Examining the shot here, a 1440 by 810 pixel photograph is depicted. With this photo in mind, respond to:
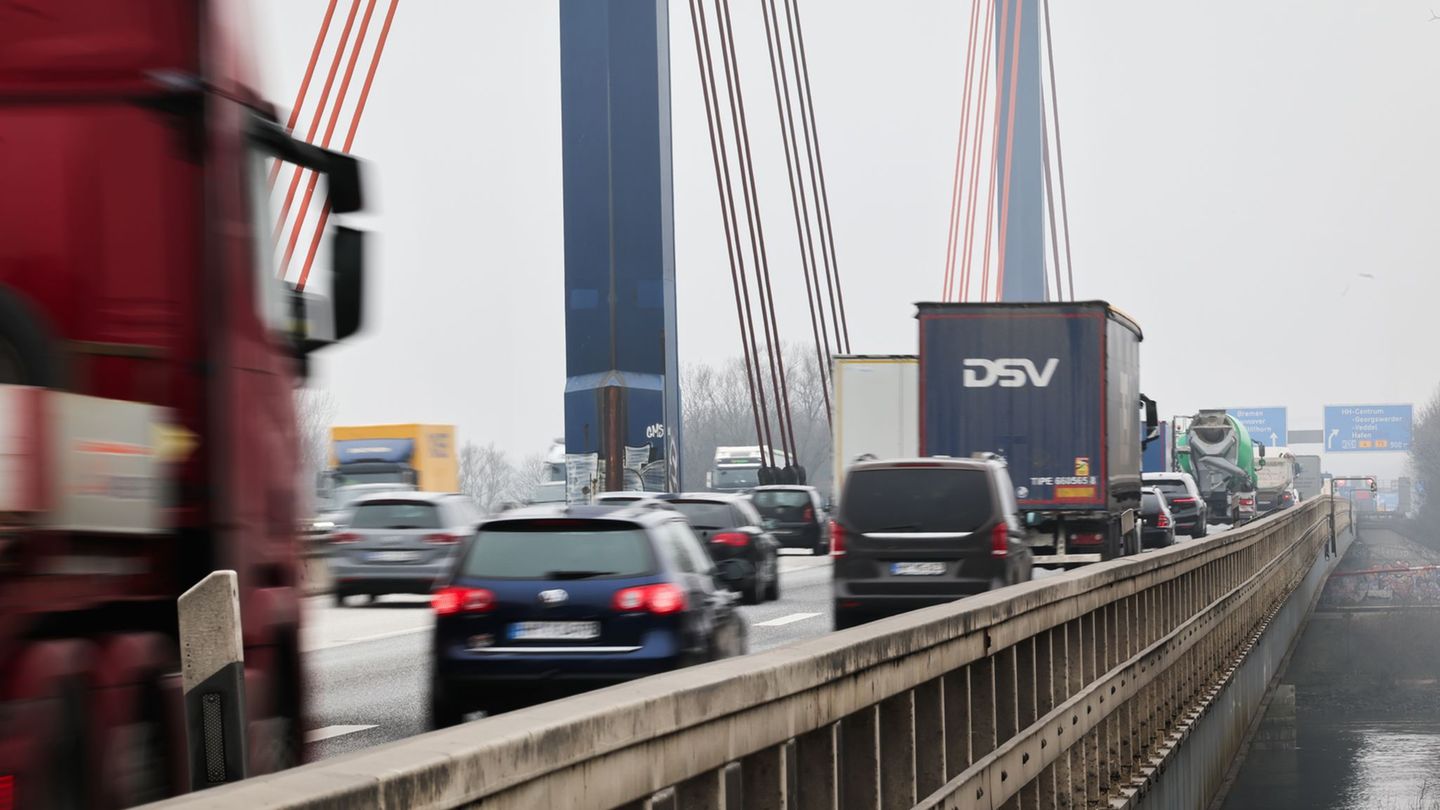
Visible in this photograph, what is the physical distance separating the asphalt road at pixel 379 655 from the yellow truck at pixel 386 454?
14.3 m

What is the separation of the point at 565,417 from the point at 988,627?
31.6 meters

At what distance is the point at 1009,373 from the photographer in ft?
81.4

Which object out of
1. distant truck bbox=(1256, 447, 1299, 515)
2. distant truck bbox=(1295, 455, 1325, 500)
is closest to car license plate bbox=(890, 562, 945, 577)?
distant truck bbox=(1256, 447, 1299, 515)

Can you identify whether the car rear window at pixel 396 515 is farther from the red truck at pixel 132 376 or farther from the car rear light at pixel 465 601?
the red truck at pixel 132 376

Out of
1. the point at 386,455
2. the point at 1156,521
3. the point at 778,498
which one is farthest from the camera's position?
the point at 386,455

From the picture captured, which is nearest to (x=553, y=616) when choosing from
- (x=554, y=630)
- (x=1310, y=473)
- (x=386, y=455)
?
(x=554, y=630)

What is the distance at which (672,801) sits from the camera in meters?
4.10

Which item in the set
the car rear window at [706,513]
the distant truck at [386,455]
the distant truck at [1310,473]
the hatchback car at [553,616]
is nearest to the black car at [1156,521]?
the distant truck at [386,455]

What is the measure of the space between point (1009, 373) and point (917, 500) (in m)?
6.29

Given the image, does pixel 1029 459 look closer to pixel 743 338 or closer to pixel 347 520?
pixel 347 520

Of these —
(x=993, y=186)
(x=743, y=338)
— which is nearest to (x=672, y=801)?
(x=743, y=338)

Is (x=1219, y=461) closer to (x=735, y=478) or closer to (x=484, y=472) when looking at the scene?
(x=735, y=478)

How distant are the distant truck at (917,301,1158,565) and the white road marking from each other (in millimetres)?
2778

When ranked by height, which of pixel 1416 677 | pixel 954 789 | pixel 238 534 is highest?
pixel 238 534
